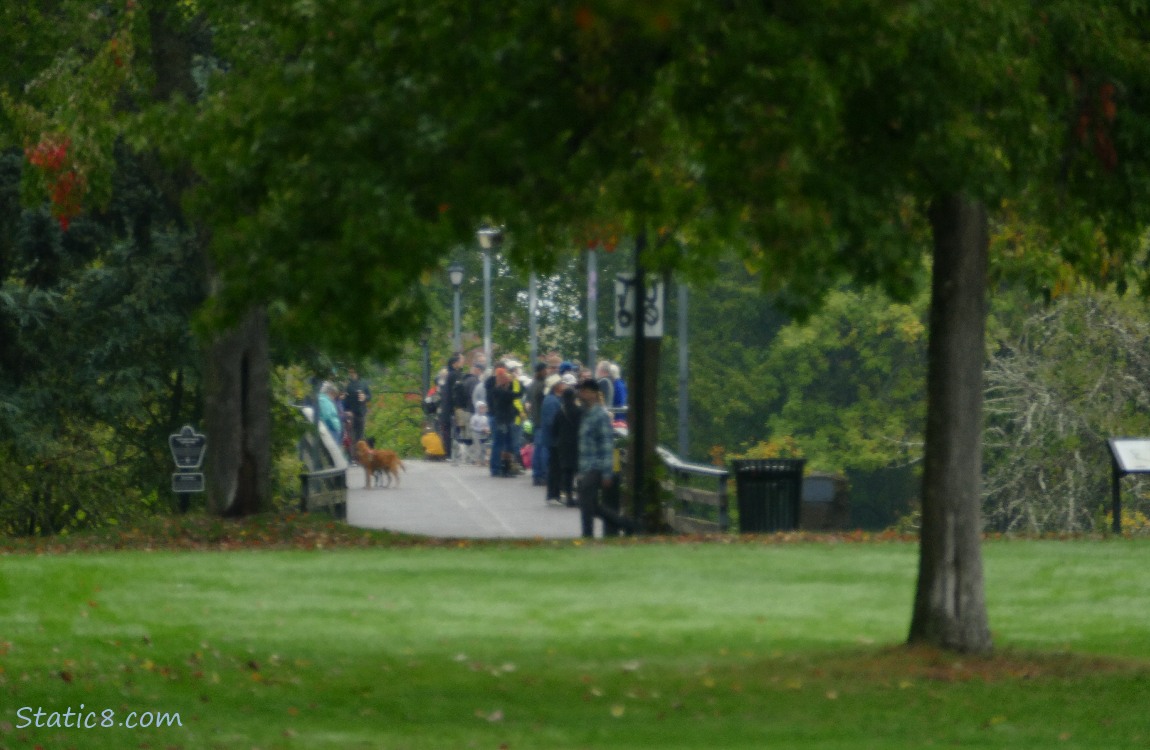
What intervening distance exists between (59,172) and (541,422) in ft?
Answer: 37.6

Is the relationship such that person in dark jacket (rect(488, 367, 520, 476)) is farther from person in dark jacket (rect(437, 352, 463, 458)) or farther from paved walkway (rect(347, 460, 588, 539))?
person in dark jacket (rect(437, 352, 463, 458))

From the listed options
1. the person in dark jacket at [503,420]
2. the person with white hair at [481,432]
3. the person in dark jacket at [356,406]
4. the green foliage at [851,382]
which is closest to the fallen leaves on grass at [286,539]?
the person in dark jacket at [503,420]

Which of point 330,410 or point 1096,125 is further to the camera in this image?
point 330,410

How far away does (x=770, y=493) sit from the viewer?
73.3 feet

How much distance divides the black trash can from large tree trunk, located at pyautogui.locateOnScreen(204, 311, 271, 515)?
18.0 ft

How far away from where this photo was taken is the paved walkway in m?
25.1

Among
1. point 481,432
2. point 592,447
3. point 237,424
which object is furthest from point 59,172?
point 481,432

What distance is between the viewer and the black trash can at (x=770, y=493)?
22.2 metres

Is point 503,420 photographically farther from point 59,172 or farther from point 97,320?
point 59,172

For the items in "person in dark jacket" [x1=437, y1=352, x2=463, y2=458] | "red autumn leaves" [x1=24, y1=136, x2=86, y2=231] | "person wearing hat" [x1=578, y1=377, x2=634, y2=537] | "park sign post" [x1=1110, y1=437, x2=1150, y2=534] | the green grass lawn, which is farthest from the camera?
"person in dark jacket" [x1=437, y1=352, x2=463, y2=458]

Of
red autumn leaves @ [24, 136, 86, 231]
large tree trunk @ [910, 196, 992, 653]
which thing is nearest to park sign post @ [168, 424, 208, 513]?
red autumn leaves @ [24, 136, 86, 231]

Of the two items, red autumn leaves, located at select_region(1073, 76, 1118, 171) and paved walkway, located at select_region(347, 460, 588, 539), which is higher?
red autumn leaves, located at select_region(1073, 76, 1118, 171)

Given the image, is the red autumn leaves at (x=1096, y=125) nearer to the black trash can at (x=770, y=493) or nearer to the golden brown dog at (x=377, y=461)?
the black trash can at (x=770, y=493)

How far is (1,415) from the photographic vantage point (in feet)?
86.2
